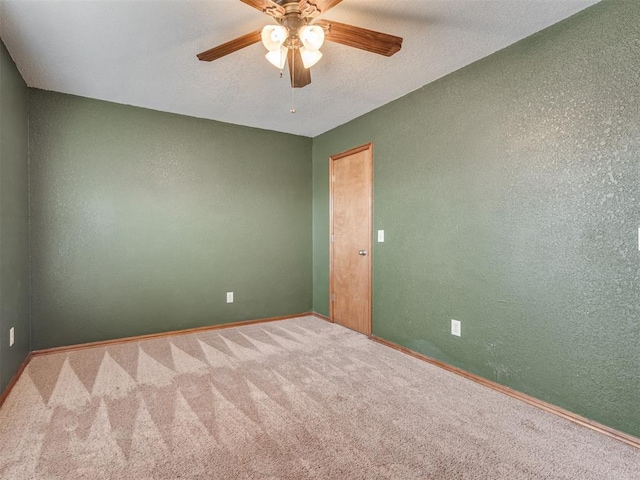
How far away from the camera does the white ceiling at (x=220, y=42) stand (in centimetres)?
201

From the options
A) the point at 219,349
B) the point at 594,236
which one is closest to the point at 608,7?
the point at 594,236

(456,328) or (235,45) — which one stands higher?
(235,45)

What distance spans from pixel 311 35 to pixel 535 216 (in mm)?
1775

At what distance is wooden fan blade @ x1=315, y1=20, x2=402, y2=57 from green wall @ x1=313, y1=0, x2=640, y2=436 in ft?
3.55

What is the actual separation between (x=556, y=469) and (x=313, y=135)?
13.2 ft

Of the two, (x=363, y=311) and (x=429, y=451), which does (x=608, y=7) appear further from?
(x=363, y=311)

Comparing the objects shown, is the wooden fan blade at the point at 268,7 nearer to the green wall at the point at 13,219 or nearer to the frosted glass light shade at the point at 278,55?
the frosted glass light shade at the point at 278,55

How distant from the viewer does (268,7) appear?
5.59ft

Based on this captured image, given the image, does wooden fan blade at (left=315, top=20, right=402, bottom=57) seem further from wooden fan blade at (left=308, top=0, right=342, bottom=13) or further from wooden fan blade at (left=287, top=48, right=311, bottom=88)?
wooden fan blade at (left=287, top=48, right=311, bottom=88)

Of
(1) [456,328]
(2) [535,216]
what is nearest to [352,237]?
(1) [456,328]

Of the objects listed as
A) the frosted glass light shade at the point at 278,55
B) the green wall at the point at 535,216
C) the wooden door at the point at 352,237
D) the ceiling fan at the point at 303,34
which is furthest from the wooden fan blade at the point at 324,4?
the wooden door at the point at 352,237

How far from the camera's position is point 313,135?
460cm

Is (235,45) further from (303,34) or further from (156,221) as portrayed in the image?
(156,221)

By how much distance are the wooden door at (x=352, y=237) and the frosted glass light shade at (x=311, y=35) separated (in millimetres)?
1950
